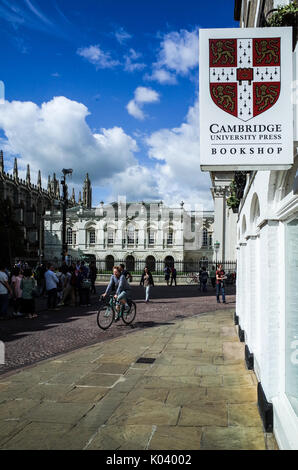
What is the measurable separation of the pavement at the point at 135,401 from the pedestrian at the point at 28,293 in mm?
4377

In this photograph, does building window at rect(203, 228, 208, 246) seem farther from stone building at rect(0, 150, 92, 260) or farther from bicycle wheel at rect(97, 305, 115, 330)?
bicycle wheel at rect(97, 305, 115, 330)

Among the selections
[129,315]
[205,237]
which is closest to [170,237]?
[205,237]

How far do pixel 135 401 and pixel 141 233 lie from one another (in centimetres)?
5972

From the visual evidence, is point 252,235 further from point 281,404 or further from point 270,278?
point 281,404

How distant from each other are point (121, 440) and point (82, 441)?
15.2 inches

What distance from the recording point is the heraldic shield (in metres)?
3.42

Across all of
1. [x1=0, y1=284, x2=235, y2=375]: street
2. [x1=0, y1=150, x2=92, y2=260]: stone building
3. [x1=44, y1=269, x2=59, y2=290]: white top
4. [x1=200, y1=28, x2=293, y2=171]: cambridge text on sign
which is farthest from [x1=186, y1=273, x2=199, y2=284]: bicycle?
[x1=0, y1=150, x2=92, y2=260]: stone building

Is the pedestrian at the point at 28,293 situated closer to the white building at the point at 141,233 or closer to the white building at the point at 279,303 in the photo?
the white building at the point at 279,303

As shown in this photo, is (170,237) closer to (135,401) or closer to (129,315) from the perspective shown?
(129,315)

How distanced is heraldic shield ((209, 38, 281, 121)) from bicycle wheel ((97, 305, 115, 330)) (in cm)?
750

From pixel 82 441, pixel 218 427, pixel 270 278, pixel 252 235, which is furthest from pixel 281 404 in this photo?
pixel 252 235

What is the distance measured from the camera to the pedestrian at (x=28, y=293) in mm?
11742

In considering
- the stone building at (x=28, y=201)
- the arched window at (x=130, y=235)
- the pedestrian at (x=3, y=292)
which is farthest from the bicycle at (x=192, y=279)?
the stone building at (x=28, y=201)

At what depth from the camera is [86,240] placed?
6656 cm
